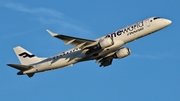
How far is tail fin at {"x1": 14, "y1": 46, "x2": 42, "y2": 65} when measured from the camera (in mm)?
84375

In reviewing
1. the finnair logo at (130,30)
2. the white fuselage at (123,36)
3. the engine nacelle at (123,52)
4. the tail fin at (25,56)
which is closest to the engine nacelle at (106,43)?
the white fuselage at (123,36)

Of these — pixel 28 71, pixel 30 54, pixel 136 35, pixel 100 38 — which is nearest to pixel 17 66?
pixel 28 71

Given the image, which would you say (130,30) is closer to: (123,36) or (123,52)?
(123,36)

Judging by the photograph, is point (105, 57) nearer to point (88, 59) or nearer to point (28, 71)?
point (88, 59)

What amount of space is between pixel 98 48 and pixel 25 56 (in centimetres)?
1657

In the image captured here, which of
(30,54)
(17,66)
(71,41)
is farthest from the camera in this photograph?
(30,54)

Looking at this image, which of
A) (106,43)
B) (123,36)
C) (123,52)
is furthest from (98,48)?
(123,52)

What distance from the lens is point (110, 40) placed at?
7394 cm

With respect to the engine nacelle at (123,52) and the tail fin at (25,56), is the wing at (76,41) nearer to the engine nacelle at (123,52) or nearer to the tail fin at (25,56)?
the engine nacelle at (123,52)

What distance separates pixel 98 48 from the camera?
2970 inches

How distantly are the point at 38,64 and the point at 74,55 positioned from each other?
6.68 m

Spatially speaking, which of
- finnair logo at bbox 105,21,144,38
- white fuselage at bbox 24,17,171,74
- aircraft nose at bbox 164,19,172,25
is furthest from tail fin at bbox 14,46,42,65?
aircraft nose at bbox 164,19,172,25

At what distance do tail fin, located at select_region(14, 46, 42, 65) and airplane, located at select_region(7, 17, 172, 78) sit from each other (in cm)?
213

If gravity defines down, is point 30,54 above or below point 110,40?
above
